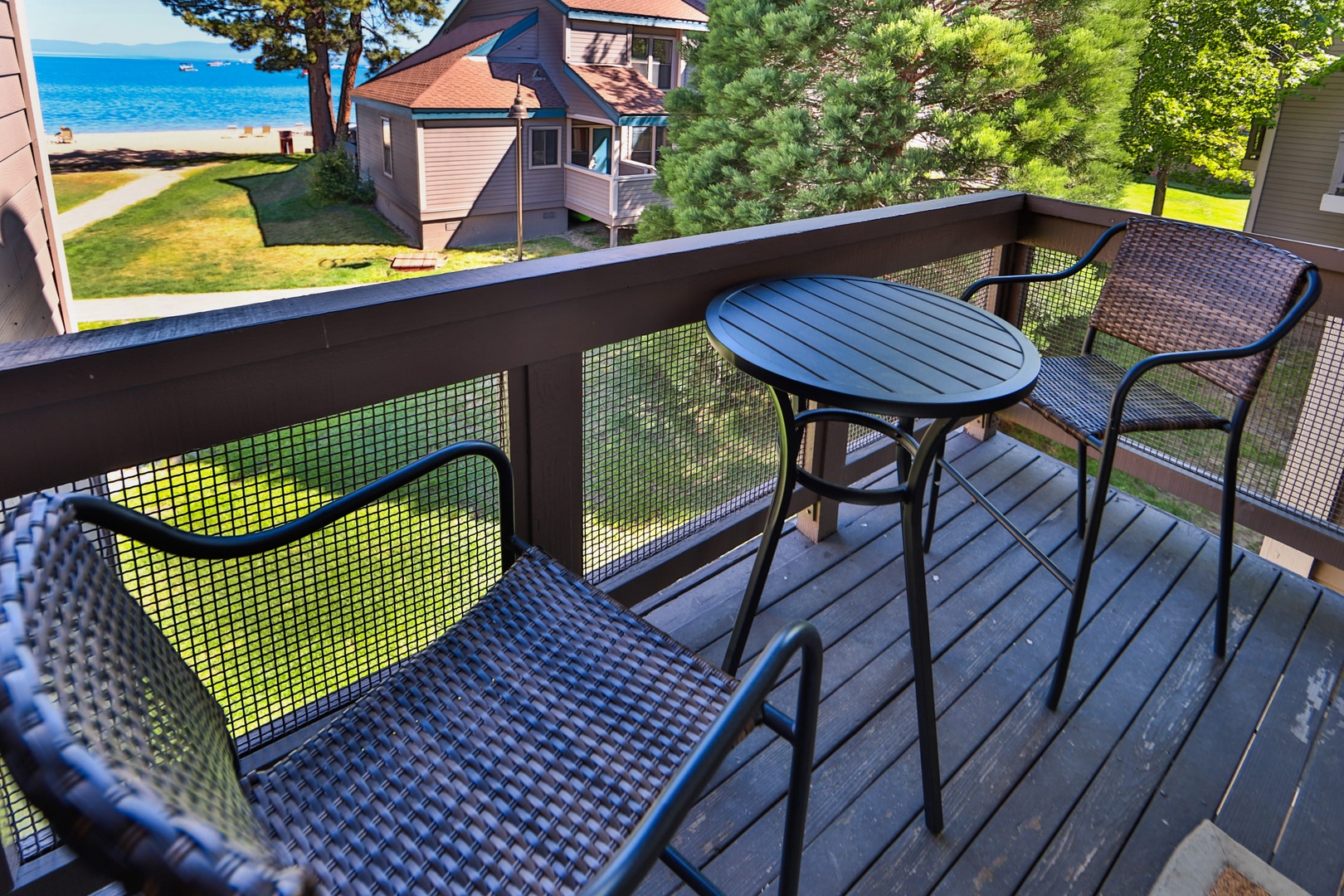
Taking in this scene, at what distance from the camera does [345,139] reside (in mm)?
19844

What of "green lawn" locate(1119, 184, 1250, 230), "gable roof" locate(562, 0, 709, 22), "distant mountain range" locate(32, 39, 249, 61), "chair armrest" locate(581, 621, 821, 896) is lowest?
"green lawn" locate(1119, 184, 1250, 230)

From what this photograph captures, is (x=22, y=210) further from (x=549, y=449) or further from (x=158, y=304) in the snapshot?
(x=158, y=304)

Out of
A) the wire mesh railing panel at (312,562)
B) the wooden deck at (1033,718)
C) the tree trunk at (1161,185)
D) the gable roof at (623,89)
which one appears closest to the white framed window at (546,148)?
the gable roof at (623,89)

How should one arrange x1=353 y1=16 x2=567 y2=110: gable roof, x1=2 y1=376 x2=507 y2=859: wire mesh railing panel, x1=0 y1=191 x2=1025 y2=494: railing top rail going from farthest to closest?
x1=353 y1=16 x2=567 y2=110: gable roof
x1=2 y1=376 x2=507 y2=859: wire mesh railing panel
x1=0 y1=191 x2=1025 y2=494: railing top rail

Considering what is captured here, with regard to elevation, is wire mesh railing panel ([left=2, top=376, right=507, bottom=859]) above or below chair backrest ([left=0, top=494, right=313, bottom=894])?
below

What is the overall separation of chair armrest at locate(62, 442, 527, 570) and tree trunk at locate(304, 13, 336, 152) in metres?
20.2

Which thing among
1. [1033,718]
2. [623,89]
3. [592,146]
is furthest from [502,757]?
[592,146]

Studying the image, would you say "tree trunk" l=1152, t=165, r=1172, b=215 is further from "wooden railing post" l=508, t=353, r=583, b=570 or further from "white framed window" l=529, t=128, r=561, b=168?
"wooden railing post" l=508, t=353, r=583, b=570

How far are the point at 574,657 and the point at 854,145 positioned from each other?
8863 mm

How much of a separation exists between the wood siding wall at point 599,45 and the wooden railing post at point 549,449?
14.5 metres

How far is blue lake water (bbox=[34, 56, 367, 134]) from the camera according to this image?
3556cm

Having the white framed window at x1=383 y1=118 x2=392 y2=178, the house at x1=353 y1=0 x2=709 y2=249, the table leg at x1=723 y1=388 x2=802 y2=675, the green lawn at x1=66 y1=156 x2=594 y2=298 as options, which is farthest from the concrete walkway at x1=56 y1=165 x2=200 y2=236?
the table leg at x1=723 y1=388 x2=802 y2=675

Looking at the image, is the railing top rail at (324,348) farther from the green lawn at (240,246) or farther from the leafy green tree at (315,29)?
the leafy green tree at (315,29)

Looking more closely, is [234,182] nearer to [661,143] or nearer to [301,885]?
[661,143]
